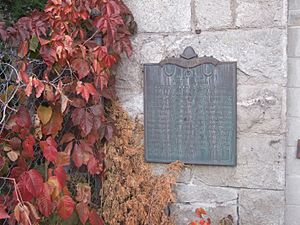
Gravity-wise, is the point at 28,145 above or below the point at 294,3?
below

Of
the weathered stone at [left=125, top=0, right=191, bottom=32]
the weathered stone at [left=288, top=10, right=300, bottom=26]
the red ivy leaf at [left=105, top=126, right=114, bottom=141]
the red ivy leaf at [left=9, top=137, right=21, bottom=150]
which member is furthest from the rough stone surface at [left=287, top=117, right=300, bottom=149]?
the red ivy leaf at [left=9, top=137, right=21, bottom=150]

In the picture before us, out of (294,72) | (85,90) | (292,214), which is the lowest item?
(292,214)

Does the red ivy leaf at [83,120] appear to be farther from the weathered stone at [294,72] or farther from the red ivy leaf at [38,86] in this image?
the weathered stone at [294,72]

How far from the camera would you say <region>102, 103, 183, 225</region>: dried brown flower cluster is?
283 centimetres

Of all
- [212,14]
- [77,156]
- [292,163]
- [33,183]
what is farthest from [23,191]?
[292,163]

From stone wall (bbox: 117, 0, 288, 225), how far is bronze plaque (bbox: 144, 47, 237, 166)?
0.05 metres

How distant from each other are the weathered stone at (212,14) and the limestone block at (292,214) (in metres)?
1.22

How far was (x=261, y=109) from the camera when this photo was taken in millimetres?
2664

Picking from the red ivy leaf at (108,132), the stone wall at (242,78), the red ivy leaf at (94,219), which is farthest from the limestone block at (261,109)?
the red ivy leaf at (94,219)

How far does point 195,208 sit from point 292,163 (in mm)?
677

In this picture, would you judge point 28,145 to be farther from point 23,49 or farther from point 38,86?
point 23,49

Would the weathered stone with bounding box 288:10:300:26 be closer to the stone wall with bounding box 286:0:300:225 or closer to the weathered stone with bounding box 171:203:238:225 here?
the stone wall with bounding box 286:0:300:225

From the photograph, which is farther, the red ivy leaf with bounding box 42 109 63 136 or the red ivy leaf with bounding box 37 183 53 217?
the red ivy leaf with bounding box 42 109 63 136

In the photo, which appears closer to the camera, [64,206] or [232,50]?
[64,206]
